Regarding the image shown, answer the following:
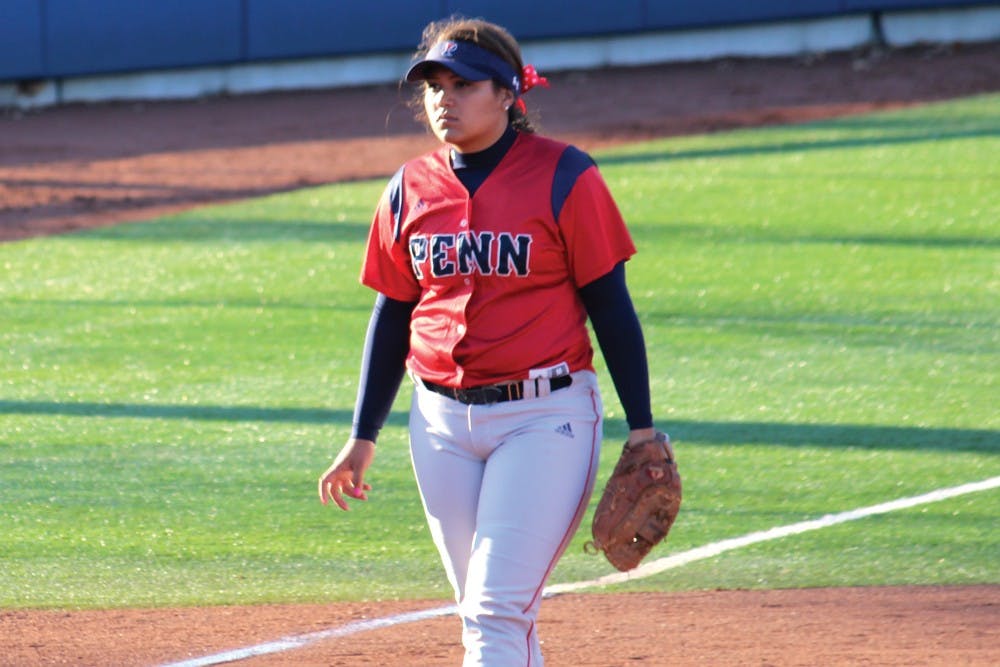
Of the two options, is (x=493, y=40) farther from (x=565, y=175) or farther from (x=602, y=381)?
(x=602, y=381)

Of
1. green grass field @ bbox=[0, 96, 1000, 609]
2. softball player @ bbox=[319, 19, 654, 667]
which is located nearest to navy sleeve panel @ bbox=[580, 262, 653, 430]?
softball player @ bbox=[319, 19, 654, 667]

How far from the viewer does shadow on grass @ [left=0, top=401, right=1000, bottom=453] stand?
6957 mm

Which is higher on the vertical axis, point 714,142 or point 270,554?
point 714,142

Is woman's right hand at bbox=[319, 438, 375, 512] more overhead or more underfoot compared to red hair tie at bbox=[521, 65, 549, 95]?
more underfoot

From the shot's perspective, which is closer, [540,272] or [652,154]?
[540,272]

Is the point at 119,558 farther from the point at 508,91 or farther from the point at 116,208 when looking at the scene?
the point at 116,208

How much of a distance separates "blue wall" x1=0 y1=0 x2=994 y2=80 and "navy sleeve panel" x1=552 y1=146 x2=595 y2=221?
15.8 metres

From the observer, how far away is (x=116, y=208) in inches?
546

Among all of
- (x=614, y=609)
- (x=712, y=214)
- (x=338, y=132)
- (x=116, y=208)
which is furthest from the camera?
(x=338, y=132)

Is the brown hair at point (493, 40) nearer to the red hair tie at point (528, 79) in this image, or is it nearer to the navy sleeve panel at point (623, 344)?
the red hair tie at point (528, 79)

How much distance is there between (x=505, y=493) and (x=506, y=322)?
38 centimetres

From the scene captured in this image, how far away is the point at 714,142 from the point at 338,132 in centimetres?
438

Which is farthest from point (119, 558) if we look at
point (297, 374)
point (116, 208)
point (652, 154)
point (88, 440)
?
point (652, 154)

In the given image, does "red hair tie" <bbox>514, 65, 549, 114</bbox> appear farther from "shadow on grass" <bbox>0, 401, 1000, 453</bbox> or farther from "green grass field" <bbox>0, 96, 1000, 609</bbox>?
"shadow on grass" <bbox>0, 401, 1000, 453</bbox>
